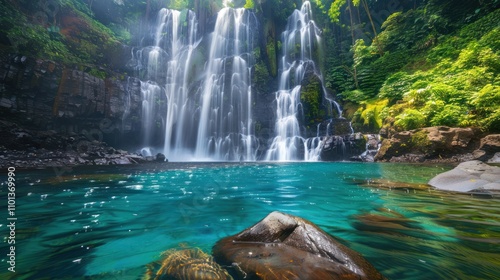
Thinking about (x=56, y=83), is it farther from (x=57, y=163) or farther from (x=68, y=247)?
(x=68, y=247)

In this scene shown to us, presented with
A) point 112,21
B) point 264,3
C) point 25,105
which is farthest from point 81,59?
point 264,3

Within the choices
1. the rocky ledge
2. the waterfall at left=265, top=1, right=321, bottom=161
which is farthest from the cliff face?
the waterfall at left=265, top=1, right=321, bottom=161

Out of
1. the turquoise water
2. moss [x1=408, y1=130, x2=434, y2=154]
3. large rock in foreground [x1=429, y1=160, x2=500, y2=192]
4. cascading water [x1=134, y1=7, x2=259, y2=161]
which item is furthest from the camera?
cascading water [x1=134, y1=7, x2=259, y2=161]

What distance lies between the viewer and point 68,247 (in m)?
2.54

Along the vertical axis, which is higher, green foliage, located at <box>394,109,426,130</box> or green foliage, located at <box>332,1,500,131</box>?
green foliage, located at <box>332,1,500,131</box>

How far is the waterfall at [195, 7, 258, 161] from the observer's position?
24.2 metres

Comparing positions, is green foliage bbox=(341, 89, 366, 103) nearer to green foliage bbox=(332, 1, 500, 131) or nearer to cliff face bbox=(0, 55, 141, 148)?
green foliage bbox=(332, 1, 500, 131)

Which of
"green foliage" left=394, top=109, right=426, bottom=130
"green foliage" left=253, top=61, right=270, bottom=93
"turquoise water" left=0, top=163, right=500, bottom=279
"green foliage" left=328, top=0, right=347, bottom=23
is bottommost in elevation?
"turquoise water" left=0, top=163, right=500, bottom=279

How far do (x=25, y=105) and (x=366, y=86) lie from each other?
30.2m

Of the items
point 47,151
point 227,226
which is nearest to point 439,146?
point 227,226

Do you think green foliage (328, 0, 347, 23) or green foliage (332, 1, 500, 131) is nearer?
green foliage (332, 1, 500, 131)

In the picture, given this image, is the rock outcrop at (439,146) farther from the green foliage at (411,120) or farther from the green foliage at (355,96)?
the green foliage at (355,96)

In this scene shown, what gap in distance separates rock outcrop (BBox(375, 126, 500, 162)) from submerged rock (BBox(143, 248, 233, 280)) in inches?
586

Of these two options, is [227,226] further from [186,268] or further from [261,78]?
[261,78]
